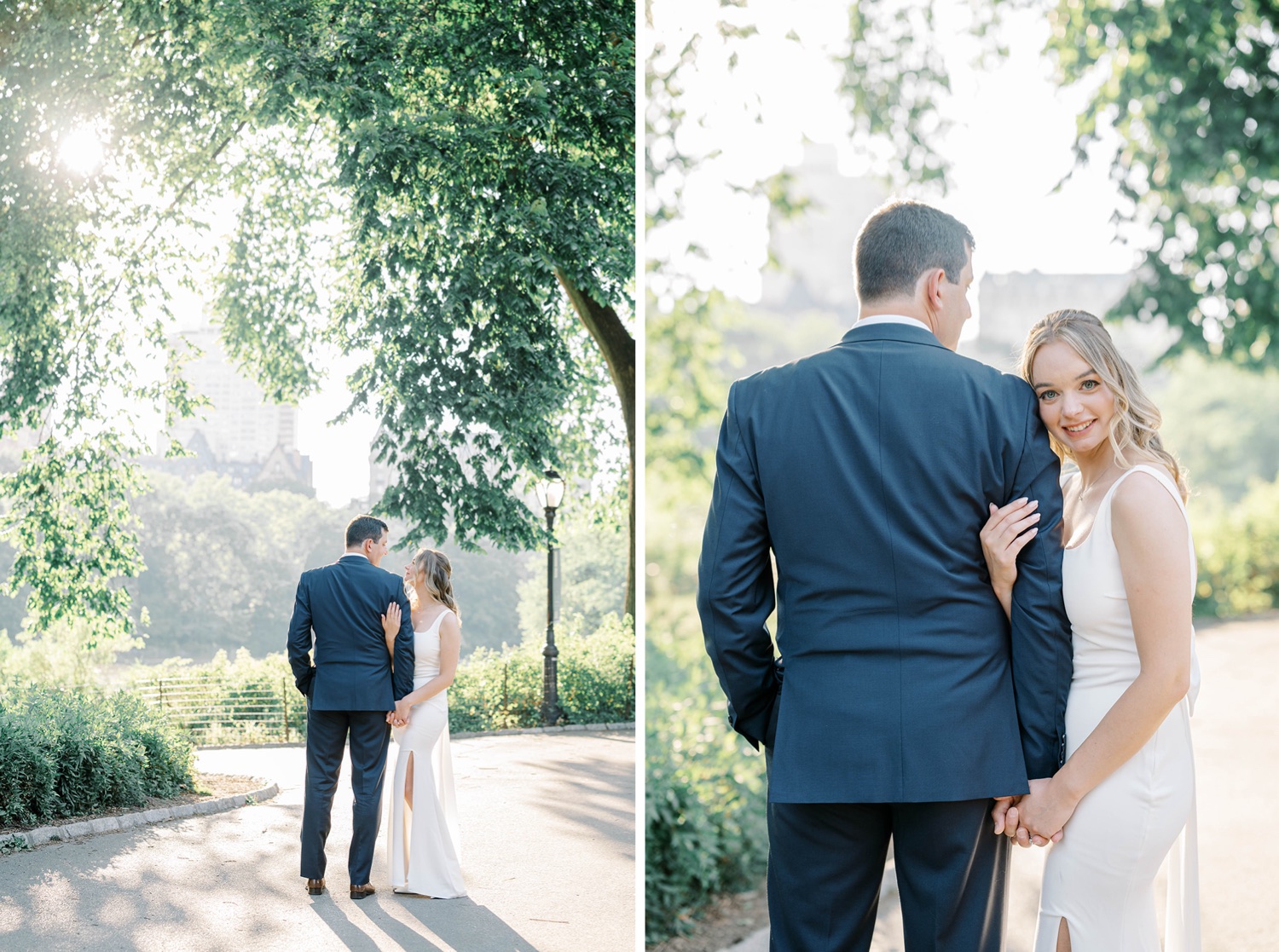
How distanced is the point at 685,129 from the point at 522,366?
1414 mm

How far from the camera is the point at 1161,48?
17.0 feet

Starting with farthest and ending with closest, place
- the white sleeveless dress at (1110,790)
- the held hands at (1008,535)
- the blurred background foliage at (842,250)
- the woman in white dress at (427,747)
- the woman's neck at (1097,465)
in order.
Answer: the blurred background foliage at (842,250) < the woman in white dress at (427,747) < the woman's neck at (1097,465) < the white sleeveless dress at (1110,790) < the held hands at (1008,535)

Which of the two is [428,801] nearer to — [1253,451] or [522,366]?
[522,366]

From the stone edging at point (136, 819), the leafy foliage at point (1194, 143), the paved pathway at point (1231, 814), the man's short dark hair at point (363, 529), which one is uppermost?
the leafy foliage at point (1194, 143)

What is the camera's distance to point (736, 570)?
1.79 m

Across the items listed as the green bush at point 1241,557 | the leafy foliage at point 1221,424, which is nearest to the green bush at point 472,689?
the leafy foliage at point 1221,424

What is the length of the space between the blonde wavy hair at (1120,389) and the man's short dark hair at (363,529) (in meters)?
2.04

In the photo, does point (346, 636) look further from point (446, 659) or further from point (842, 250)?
point (842, 250)

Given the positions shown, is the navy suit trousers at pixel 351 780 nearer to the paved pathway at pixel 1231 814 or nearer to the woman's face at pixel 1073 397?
the paved pathway at pixel 1231 814

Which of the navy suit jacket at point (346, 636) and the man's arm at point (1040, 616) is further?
the navy suit jacket at point (346, 636)

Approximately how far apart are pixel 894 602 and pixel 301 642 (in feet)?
6.37

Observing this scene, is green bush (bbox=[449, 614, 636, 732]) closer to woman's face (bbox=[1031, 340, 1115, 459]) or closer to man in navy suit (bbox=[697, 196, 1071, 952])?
man in navy suit (bbox=[697, 196, 1071, 952])

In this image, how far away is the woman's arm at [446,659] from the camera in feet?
10.5

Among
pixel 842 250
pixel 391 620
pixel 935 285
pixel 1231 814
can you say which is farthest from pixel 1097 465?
pixel 842 250
